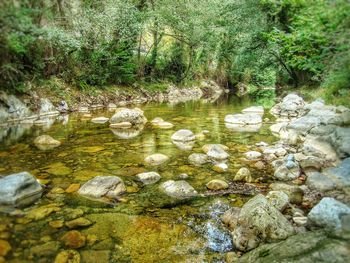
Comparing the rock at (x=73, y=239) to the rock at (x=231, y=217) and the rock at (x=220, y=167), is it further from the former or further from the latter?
the rock at (x=220, y=167)

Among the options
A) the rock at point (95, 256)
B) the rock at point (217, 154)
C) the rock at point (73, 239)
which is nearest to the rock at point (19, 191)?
the rock at point (73, 239)

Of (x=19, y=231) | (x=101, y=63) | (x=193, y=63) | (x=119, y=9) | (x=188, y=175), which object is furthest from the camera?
(x=193, y=63)

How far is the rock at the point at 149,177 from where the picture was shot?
18.9ft

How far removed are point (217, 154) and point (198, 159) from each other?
Answer: 1.72 ft

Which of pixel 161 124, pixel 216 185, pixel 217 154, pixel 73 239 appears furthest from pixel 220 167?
pixel 161 124

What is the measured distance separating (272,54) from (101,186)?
15.1 m

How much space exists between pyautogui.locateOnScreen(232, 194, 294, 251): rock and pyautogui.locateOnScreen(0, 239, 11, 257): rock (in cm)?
260

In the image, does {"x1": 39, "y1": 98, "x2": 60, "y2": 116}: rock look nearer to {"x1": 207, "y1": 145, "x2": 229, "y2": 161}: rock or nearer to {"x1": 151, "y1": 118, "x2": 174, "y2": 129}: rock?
{"x1": 151, "y1": 118, "x2": 174, "y2": 129}: rock

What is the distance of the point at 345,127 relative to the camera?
571cm

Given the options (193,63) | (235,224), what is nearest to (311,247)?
(235,224)

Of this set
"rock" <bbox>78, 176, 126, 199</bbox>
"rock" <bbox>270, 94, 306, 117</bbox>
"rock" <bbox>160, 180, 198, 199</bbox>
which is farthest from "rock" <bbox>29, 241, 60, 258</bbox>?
"rock" <bbox>270, 94, 306, 117</bbox>

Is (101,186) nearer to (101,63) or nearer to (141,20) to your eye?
(101,63)

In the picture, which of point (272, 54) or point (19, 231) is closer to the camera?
point (19, 231)

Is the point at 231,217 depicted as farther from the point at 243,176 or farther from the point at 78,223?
the point at 78,223
